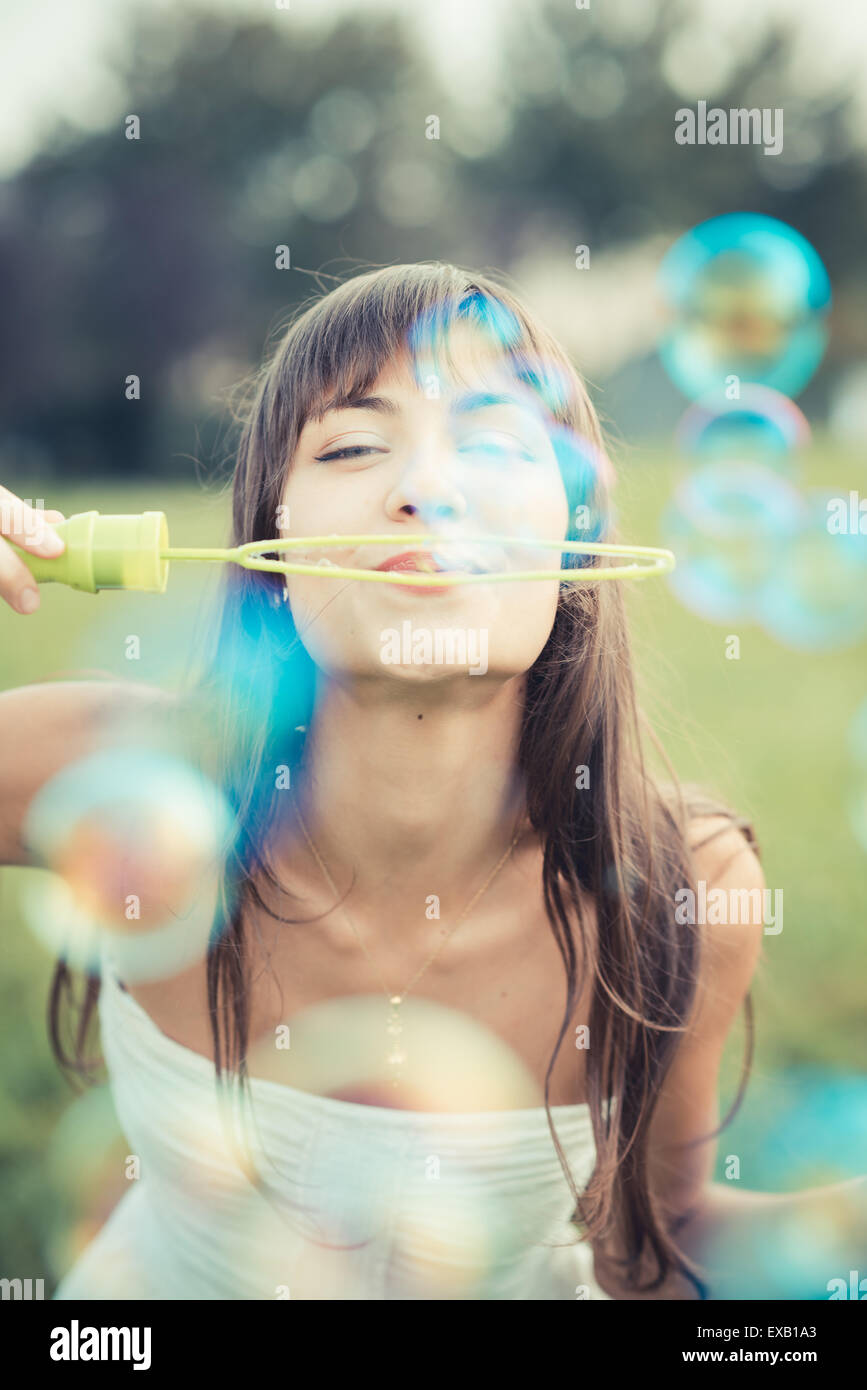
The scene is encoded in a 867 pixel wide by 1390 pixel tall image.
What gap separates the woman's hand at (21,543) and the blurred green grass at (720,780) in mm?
498

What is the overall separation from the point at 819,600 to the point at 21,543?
5240 mm

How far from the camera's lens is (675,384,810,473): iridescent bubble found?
4.21m

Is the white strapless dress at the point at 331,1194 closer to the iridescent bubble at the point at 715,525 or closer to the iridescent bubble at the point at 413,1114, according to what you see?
the iridescent bubble at the point at 413,1114

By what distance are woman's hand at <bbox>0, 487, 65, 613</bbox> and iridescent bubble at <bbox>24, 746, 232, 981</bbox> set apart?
497 millimetres

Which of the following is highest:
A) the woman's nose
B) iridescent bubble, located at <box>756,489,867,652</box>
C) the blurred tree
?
the blurred tree

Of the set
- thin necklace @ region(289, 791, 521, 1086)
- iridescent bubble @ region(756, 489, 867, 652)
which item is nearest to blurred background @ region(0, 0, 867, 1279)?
iridescent bubble @ region(756, 489, 867, 652)

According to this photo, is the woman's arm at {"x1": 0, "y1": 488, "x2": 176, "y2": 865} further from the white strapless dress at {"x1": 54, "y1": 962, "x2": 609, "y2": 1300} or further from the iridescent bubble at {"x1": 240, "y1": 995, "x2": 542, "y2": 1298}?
the iridescent bubble at {"x1": 240, "y1": 995, "x2": 542, "y2": 1298}

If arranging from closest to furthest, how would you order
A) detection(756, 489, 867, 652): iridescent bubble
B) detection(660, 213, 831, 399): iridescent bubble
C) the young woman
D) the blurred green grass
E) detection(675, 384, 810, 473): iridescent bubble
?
the young woman, the blurred green grass, detection(660, 213, 831, 399): iridescent bubble, detection(675, 384, 810, 473): iridescent bubble, detection(756, 489, 867, 652): iridescent bubble

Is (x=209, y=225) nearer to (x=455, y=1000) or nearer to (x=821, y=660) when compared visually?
(x=821, y=660)

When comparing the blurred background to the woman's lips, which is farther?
the blurred background

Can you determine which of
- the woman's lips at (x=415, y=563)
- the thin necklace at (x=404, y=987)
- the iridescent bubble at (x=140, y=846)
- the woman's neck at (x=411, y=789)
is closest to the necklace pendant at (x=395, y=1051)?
the thin necklace at (x=404, y=987)

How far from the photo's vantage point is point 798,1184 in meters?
1.95

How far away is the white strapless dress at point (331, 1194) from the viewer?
1364mm

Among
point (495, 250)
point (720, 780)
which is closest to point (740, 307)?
point (720, 780)
